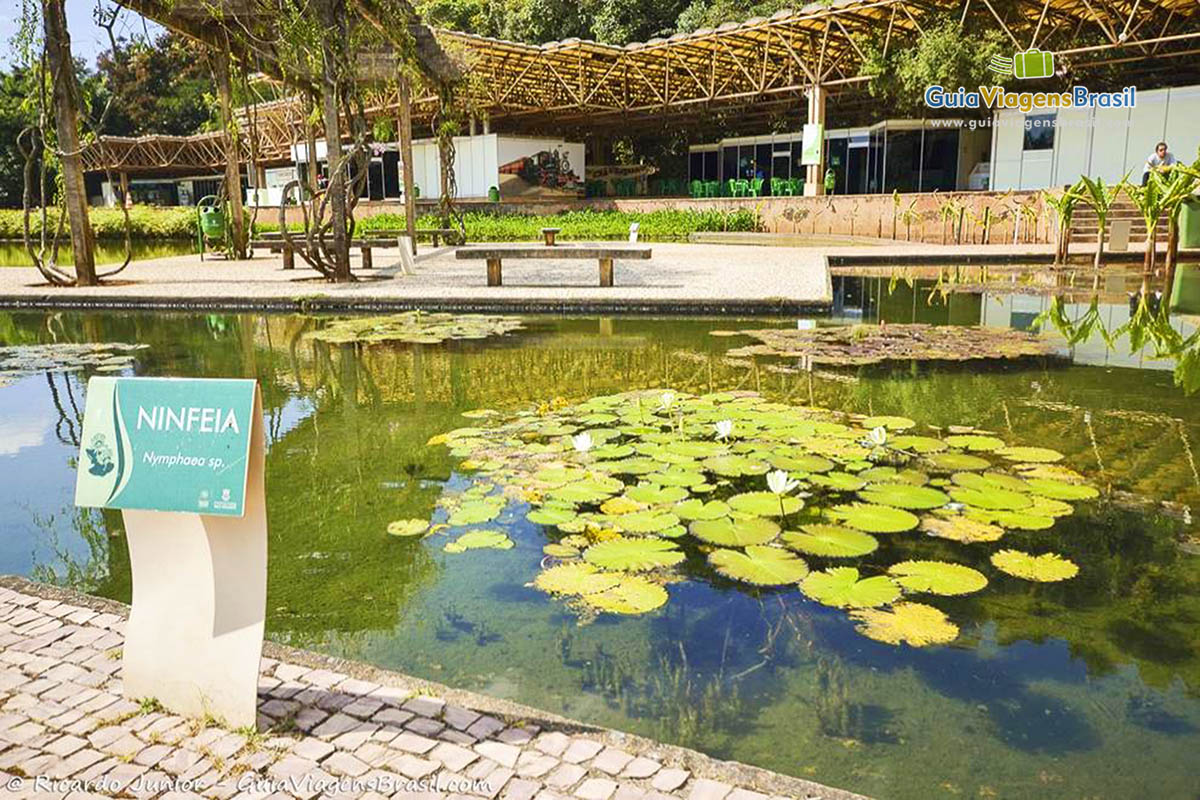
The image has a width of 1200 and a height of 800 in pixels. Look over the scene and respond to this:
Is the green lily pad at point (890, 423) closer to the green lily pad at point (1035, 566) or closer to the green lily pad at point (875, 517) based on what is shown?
the green lily pad at point (875, 517)

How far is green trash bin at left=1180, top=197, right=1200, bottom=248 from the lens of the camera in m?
13.6

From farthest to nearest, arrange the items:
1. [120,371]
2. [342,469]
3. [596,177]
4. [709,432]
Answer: [596,177] → [120,371] → [709,432] → [342,469]

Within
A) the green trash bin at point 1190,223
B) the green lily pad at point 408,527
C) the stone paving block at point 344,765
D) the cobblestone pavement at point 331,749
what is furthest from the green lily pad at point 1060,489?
the green trash bin at point 1190,223

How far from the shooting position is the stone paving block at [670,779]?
1753 mm

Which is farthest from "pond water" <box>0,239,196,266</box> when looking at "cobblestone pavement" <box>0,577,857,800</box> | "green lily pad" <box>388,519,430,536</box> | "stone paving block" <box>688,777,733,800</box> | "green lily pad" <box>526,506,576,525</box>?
"stone paving block" <box>688,777,733,800</box>

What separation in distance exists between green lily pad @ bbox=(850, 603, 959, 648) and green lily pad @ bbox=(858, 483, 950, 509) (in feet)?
2.57

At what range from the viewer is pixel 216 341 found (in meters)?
7.98

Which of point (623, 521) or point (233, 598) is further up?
point (233, 598)

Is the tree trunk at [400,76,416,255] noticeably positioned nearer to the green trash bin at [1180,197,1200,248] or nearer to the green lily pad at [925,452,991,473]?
the green lily pad at [925,452,991,473]

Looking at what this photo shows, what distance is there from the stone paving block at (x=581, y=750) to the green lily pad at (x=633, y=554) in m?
1.01

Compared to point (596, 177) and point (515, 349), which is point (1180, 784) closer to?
point (515, 349)

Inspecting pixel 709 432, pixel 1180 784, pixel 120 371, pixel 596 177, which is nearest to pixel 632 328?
pixel 709 432

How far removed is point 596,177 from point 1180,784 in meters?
30.1

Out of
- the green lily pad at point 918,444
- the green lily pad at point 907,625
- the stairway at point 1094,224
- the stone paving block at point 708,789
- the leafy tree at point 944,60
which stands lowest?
the green lily pad at point 907,625
